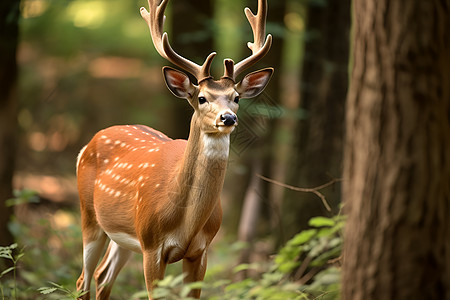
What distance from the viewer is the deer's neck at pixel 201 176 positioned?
4.48 metres

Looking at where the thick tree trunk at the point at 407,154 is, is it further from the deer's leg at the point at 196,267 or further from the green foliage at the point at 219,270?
the deer's leg at the point at 196,267

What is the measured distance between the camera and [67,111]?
15.5 metres

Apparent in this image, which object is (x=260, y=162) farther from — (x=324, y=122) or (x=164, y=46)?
(x=164, y=46)

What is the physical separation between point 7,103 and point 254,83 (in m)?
3.80

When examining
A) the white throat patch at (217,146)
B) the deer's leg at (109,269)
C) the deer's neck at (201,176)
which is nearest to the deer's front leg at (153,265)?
the deer's neck at (201,176)

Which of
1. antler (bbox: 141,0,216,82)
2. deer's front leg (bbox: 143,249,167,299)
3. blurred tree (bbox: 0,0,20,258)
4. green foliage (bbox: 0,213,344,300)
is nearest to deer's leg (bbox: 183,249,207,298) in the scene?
green foliage (bbox: 0,213,344,300)

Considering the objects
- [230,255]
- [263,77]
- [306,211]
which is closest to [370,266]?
[263,77]

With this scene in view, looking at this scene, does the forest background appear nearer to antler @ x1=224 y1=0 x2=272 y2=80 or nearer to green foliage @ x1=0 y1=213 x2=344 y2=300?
green foliage @ x1=0 y1=213 x2=344 y2=300

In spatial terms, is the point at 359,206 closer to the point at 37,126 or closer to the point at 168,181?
the point at 168,181

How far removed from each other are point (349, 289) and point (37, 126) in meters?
12.8

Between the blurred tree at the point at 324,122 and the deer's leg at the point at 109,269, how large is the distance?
9.67ft

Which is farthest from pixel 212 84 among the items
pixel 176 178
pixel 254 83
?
pixel 176 178

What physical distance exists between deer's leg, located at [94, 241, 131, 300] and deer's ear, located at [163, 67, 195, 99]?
181 centimetres

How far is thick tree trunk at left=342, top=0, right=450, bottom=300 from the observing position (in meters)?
3.01
